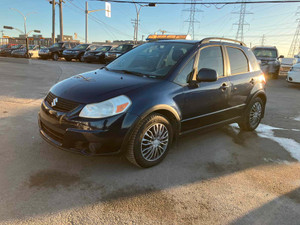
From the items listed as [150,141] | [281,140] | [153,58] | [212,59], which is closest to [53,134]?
[150,141]

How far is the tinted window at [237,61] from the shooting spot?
4301 mm

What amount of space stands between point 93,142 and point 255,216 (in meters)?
1.82

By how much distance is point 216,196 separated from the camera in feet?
9.22

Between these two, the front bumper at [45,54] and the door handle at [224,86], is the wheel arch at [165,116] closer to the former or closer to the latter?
the door handle at [224,86]

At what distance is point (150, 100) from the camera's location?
120 inches

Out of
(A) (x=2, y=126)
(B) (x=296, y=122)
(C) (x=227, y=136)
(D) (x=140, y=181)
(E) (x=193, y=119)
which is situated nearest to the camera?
(D) (x=140, y=181)

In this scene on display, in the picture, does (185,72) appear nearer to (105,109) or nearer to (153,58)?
(153,58)

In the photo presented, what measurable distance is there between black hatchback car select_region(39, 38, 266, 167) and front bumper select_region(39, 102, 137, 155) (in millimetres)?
11

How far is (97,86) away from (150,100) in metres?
0.69

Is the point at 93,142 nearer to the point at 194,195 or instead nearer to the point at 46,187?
the point at 46,187

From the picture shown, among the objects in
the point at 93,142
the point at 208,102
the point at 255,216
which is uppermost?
the point at 208,102

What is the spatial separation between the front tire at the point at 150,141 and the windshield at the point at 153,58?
706 millimetres

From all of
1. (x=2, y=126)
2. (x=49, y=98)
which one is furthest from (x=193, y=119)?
(x=2, y=126)

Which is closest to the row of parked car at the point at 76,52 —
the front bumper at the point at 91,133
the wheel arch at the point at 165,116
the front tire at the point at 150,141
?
the wheel arch at the point at 165,116
